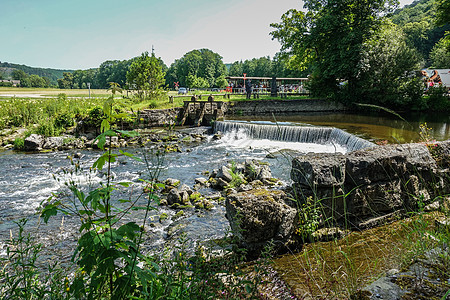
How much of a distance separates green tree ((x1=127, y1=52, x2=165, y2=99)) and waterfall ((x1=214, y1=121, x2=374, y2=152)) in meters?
9.27

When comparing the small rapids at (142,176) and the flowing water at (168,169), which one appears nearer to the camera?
the small rapids at (142,176)

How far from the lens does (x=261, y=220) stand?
13.6 feet

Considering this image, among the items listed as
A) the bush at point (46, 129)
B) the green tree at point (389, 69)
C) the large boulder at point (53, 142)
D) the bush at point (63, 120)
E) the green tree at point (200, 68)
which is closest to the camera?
the large boulder at point (53, 142)

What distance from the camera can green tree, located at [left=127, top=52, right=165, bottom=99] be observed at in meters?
24.8

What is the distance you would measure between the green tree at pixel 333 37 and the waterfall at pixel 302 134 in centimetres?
1173

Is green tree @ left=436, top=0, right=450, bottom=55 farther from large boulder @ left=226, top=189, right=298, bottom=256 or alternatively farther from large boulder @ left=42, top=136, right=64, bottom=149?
large boulder @ left=42, top=136, right=64, bottom=149

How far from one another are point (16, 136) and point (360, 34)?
85.1 ft

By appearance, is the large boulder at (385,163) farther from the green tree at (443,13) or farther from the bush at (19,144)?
the green tree at (443,13)

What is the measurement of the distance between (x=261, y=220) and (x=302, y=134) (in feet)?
42.2

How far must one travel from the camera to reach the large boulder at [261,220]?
4133 millimetres

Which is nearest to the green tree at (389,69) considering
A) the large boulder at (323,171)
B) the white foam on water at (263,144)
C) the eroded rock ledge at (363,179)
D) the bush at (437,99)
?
the bush at (437,99)

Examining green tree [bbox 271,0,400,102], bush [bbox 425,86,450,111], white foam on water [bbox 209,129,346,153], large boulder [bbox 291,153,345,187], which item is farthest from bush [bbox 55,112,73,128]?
bush [bbox 425,86,450,111]

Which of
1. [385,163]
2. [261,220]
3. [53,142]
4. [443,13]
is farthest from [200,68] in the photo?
[261,220]

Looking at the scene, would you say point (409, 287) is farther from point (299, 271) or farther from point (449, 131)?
point (449, 131)
